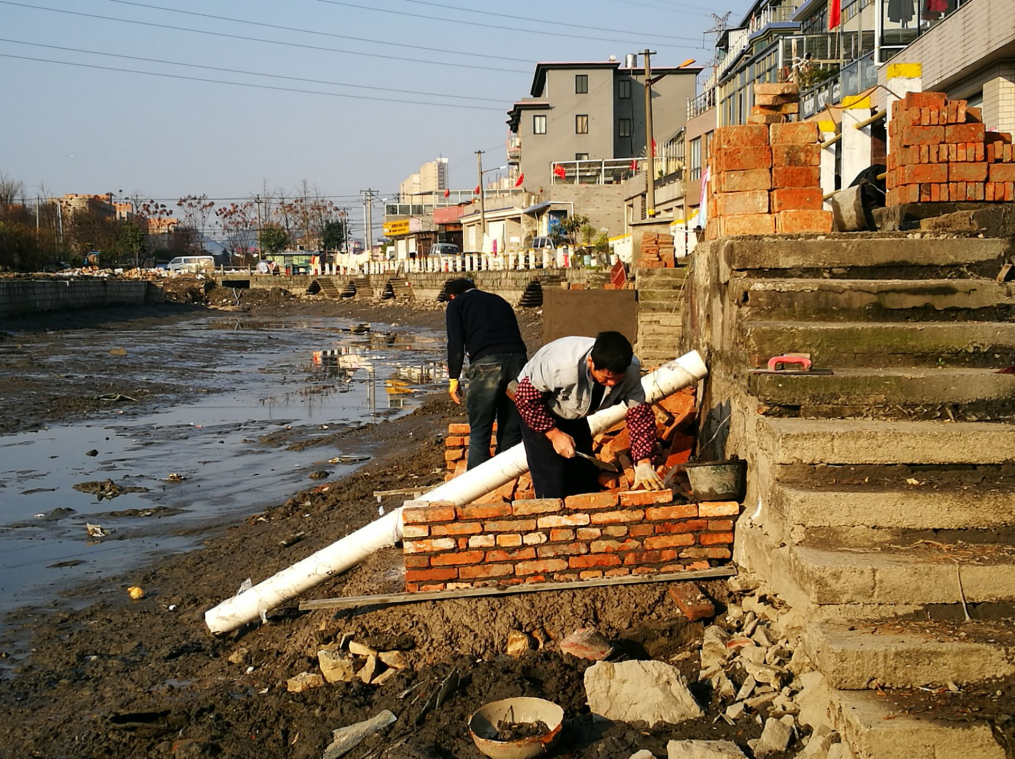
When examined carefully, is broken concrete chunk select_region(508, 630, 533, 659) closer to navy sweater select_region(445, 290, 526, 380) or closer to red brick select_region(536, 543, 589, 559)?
red brick select_region(536, 543, 589, 559)

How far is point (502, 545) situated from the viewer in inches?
174

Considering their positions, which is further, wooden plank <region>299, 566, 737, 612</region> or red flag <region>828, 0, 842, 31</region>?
red flag <region>828, 0, 842, 31</region>

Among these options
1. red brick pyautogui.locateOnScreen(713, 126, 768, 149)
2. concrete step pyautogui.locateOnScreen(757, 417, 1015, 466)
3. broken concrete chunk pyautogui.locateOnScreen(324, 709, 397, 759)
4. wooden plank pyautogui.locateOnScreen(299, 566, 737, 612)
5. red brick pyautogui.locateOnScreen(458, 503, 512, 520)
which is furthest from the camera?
red brick pyautogui.locateOnScreen(713, 126, 768, 149)

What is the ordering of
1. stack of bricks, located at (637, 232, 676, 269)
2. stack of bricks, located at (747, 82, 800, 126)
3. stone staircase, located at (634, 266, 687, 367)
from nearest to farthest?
stack of bricks, located at (747, 82, 800, 126) < stone staircase, located at (634, 266, 687, 367) < stack of bricks, located at (637, 232, 676, 269)

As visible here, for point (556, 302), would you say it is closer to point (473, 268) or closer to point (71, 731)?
point (71, 731)

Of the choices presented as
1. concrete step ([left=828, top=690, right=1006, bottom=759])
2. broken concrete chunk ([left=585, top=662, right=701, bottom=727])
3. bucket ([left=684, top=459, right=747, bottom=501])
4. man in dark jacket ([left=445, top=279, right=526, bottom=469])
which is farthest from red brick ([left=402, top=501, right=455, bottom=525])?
concrete step ([left=828, top=690, right=1006, bottom=759])

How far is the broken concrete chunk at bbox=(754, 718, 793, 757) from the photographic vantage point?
10.5 feet

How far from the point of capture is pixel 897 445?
3.92 metres

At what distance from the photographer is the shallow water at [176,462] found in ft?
22.1

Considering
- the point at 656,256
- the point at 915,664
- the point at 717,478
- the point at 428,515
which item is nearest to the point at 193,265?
the point at 656,256

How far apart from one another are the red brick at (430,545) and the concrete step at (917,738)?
6.56 feet

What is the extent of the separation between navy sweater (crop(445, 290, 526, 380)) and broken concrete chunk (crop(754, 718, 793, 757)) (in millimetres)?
2999

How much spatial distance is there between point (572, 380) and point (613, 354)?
379 millimetres

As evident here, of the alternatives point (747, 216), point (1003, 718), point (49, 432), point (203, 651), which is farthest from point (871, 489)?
point (49, 432)
